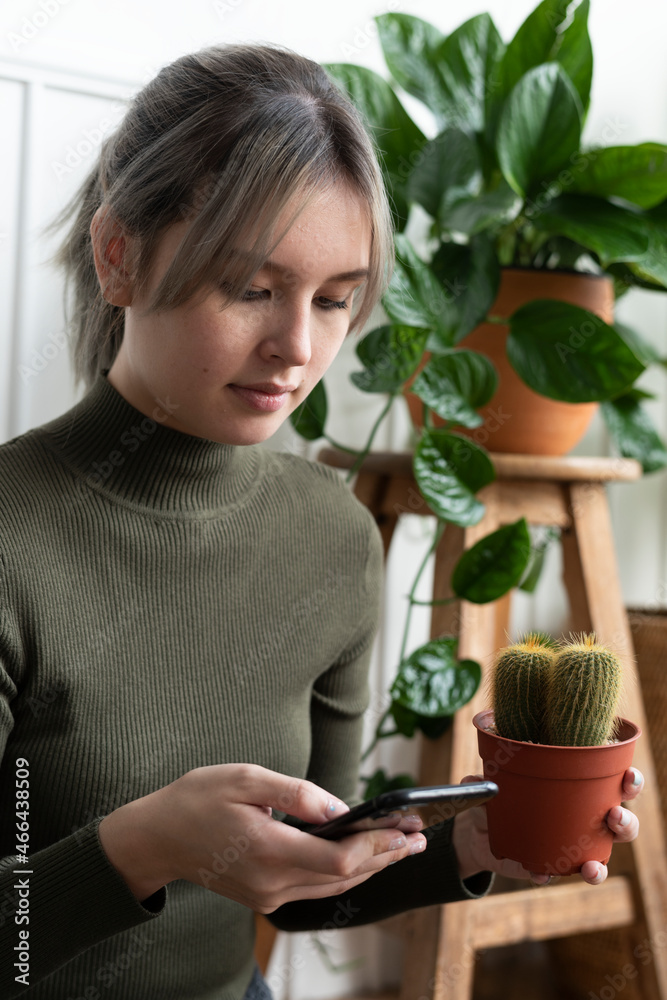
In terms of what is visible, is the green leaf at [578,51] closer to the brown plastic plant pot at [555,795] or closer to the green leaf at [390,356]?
the green leaf at [390,356]

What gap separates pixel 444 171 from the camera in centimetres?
118

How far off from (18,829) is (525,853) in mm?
438

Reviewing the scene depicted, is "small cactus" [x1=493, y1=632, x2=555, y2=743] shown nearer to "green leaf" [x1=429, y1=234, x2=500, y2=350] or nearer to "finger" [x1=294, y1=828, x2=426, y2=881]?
Result: "finger" [x1=294, y1=828, x2=426, y2=881]

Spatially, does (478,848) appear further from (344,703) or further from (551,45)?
(551,45)

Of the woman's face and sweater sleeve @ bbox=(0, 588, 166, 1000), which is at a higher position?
the woman's face

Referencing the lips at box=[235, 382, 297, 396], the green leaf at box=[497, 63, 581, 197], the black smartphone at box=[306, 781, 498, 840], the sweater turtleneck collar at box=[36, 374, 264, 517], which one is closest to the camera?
the black smartphone at box=[306, 781, 498, 840]

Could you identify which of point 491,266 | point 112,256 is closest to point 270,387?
point 112,256

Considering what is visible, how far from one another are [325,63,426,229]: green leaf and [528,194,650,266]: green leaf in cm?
18

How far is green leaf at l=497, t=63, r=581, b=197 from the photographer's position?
44.4 inches

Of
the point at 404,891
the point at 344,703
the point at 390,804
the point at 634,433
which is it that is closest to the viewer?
the point at 390,804

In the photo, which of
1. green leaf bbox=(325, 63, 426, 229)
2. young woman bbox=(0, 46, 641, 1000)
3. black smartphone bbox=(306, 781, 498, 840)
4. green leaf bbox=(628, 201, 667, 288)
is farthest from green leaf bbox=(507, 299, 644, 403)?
black smartphone bbox=(306, 781, 498, 840)

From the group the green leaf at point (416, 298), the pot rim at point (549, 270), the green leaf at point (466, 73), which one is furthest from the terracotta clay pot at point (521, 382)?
the green leaf at point (466, 73)

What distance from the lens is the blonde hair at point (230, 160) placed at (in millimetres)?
700

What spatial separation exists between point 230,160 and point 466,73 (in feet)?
2.24
